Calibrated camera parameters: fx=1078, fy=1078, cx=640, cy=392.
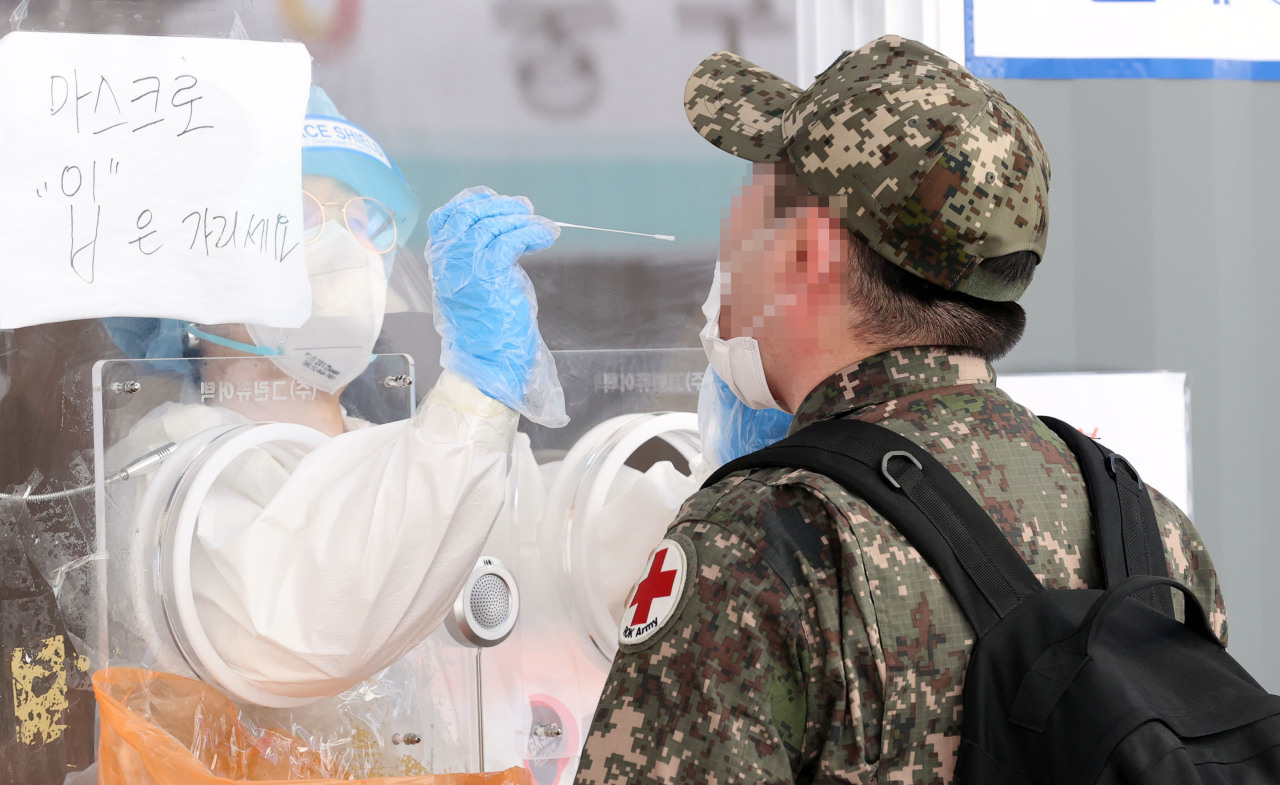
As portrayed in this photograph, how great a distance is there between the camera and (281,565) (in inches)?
50.0

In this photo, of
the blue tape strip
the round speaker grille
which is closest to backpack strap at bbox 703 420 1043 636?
the round speaker grille

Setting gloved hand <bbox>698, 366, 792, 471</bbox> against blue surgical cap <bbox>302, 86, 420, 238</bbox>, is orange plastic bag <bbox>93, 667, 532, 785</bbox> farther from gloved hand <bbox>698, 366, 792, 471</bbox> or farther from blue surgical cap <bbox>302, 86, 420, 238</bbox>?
blue surgical cap <bbox>302, 86, 420, 238</bbox>

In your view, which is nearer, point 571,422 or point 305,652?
point 305,652

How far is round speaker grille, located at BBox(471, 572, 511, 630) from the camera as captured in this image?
4.67 ft

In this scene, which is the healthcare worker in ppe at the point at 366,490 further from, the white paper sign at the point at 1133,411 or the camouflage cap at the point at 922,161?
the white paper sign at the point at 1133,411

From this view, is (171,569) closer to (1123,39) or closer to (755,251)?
(755,251)

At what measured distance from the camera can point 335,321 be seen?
4.95ft

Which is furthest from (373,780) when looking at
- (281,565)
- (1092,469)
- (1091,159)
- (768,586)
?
(1091,159)

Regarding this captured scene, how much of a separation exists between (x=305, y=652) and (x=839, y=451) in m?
0.73

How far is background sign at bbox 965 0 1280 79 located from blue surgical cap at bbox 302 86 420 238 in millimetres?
984

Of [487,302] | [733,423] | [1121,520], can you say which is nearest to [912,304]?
[1121,520]

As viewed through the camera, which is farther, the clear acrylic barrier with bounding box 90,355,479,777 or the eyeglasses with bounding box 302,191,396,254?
the eyeglasses with bounding box 302,191,396,254

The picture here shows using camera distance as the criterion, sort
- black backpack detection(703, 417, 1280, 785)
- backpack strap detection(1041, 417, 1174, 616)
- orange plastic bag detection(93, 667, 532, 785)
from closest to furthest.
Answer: black backpack detection(703, 417, 1280, 785) < backpack strap detection(1041, 417, 1174, 616) < orange plastic bag detection(93, 667, 532, 785)

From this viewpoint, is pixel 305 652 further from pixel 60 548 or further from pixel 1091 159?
pixel 1091 159
